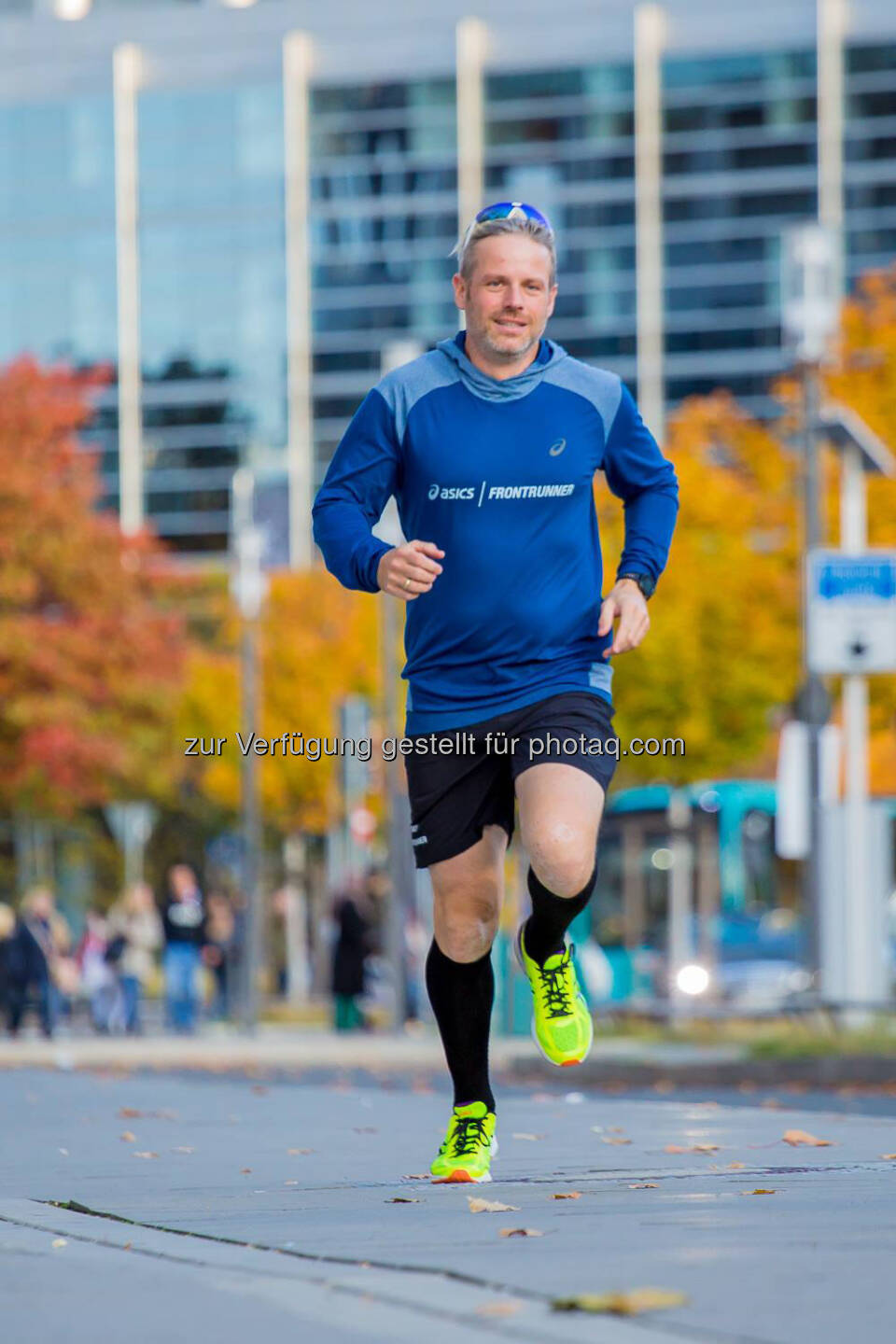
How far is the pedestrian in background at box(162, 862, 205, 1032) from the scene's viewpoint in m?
30.2

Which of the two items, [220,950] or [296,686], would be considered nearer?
[220,950]

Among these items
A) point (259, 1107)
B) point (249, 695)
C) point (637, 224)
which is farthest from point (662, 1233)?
point (637, 224)

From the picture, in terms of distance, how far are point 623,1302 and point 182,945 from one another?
26.8 metres

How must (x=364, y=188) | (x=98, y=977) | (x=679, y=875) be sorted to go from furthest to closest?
1. (x=364, y=188)
2. (x=679, y=875)
3. (x=98, y=977)

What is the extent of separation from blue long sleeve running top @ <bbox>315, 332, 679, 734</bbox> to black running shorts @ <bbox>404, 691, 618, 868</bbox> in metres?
0.04

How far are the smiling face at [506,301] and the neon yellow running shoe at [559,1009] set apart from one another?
1.32 metres

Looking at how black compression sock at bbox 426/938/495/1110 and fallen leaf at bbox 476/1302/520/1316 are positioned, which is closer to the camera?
fallen leaf at bbox 476/1302/520/1316

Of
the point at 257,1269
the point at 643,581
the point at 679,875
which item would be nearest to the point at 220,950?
the point at 679,875

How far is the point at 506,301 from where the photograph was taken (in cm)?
652

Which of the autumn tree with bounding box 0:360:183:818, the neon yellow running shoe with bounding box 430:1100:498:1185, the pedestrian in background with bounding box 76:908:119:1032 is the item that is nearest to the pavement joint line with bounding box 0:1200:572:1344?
the neon yellow running shoe with bounding box 430:1100:498:1185

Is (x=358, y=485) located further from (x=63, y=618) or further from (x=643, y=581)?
(x=63, y=618)

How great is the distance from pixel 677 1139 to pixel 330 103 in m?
60.1

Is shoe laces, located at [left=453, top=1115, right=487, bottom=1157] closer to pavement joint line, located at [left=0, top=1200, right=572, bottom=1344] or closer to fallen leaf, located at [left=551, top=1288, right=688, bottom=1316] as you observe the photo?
pavement joint line, located at [left=0, top=1200, right=572, bottom=1344]

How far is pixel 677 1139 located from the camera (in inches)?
315
